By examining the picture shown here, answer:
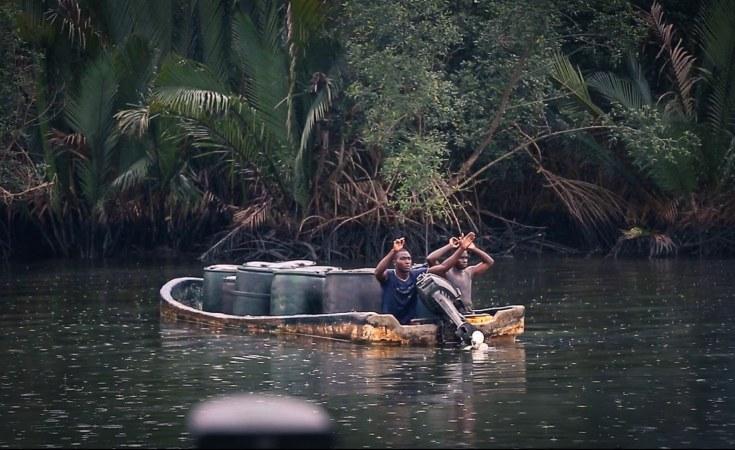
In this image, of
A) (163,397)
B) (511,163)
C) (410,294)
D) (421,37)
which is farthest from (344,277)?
(511,163)

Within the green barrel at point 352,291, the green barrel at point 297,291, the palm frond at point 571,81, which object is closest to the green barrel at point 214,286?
the green barrel at point 297,291

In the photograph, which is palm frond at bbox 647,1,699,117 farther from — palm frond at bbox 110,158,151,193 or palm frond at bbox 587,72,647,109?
palm frond at bbox 110,158,151,193

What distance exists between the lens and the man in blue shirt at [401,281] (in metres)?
17.3

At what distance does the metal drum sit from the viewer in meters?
19.8

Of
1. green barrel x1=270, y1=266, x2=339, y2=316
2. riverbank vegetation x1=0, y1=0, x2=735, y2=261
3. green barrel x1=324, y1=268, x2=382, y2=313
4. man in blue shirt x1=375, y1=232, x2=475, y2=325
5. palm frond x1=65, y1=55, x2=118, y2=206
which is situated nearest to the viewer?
man in blue shirt x1=375, y1=232, x2=475, y2=325

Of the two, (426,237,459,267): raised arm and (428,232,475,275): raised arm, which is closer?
(428,232,475,275): raised arm

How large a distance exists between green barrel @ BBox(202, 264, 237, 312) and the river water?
0.81 metres

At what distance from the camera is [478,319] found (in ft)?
56.4

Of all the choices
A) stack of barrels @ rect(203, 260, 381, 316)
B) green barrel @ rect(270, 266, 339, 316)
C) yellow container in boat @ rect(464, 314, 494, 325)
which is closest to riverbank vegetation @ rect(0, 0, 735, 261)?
stack of barrels @ rect(203, 260, 381, 316)

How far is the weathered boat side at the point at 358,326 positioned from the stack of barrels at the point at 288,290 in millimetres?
540

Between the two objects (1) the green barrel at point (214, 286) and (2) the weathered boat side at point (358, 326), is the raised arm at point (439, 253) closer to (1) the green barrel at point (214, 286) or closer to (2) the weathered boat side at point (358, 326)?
(2) the weathered boat side at point (358, 326)

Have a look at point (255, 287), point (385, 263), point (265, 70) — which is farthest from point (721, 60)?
point (385, 263)

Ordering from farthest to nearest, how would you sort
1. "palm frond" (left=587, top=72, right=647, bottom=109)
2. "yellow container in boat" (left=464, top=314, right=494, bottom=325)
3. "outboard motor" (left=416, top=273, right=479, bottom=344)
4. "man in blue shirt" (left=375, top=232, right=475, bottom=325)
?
1. "palm frond" (left=587, top=72, right=647, bottom=109)
2. "man in blue shirt" (left=375, top=232, right=475, bottom=325)
3. "yellow container in boat" (left=464, top=314, right=494, bottom=325)
4. "outboard motor" (left=416, top=273, right=479, bottom=344)

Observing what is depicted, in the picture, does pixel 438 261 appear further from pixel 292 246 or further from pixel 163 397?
pixel 292 246
